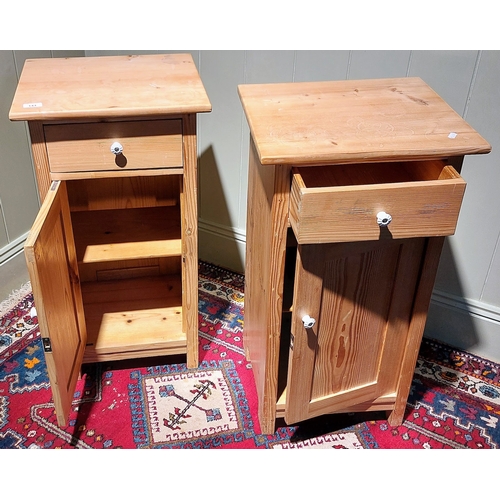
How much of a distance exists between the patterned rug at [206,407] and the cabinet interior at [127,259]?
4.4 inches

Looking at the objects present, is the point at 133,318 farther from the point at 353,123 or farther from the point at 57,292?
the point at 353,123

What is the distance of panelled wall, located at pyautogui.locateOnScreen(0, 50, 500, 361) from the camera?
156cm

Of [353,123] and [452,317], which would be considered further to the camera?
[452,317]

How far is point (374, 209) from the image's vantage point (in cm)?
111

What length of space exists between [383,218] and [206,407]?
81 cm

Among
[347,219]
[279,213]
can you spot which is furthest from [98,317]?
[347,219]

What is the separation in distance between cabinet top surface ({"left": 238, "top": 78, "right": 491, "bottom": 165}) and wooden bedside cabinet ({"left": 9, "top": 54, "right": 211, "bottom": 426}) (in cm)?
19

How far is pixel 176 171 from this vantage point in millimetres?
1443

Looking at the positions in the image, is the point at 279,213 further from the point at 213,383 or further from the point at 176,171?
the point at 213,383

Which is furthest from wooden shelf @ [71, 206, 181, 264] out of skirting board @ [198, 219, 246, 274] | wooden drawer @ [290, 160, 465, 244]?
wooden drawer @ [290, 160, 465, 244]

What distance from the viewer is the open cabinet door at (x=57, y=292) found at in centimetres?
121

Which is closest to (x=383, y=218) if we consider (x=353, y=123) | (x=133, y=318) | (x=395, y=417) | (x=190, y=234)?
(x=353, y=123)

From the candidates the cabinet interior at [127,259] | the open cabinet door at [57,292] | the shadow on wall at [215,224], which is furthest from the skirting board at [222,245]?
the open cabinet door at [57,292]

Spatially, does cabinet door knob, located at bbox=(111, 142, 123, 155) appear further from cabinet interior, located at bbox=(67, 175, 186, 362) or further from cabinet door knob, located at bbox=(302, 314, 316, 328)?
cabinet door knob, located at bbox=(302, 314, 316, 328)
